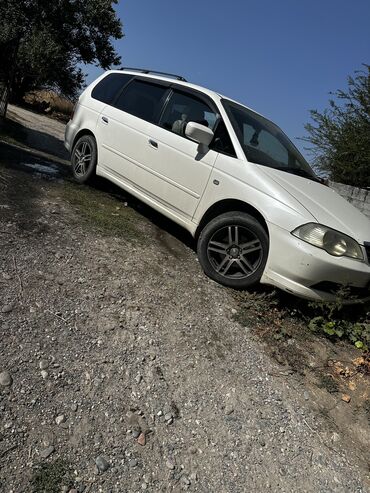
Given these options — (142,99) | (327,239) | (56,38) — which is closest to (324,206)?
(327,239)

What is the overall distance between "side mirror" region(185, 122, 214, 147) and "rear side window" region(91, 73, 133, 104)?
214 cm

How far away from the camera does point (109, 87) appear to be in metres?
6.65

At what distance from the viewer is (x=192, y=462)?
2.59m

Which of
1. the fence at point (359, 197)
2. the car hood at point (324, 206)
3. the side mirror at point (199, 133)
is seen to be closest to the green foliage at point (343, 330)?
the car hood at point (324, 206)

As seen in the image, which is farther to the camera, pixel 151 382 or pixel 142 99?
pixel 142 99

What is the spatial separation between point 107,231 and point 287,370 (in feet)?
8.62

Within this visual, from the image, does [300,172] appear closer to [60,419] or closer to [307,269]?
[307,269]

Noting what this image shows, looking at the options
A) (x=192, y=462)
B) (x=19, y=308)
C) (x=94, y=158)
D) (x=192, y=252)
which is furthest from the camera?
(x=94, y=158)

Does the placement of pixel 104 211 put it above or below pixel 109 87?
below

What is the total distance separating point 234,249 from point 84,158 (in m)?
3.22

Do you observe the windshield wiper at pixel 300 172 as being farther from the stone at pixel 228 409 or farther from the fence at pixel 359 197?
the stone at pixel 228 409

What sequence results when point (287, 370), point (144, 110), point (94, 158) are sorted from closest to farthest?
1. point (287, 370)
2. point (144, 110)
3. point (94, 158)

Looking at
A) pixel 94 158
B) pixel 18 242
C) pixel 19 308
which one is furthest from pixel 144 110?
pixel 19 308

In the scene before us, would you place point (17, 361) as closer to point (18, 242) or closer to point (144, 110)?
point (18, 242)
